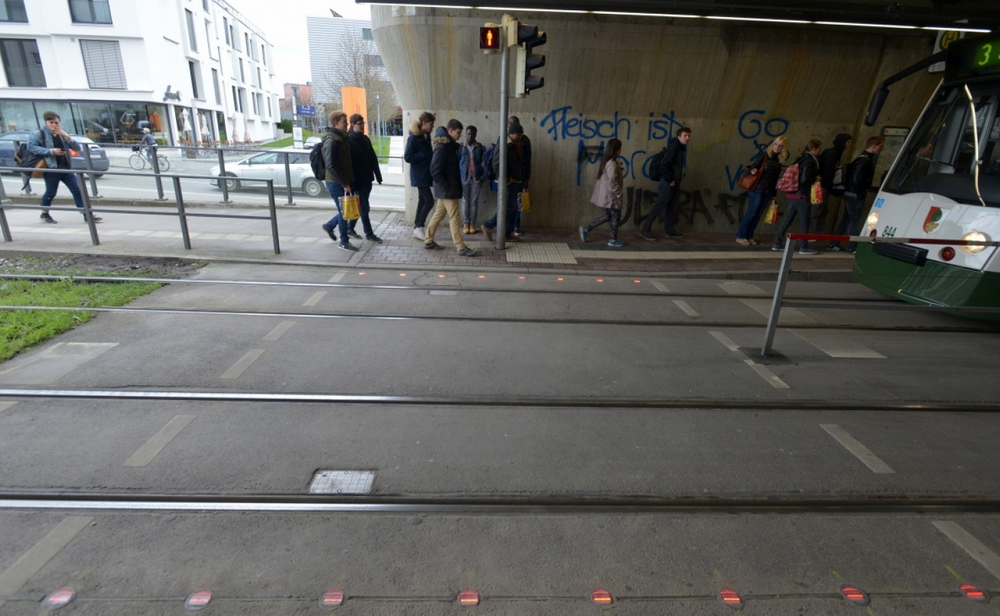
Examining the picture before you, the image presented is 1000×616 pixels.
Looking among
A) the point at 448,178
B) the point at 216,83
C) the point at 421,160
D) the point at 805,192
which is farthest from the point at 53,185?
the point at 216,83

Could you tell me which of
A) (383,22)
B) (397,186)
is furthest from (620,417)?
(397,186)

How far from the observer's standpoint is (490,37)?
7469 millimetres

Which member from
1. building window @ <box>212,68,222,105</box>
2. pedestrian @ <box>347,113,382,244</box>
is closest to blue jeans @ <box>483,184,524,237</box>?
pedestrian @ <box>347,113,382,244</box>

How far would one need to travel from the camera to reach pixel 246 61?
54281 mm

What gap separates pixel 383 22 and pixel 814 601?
990 cm

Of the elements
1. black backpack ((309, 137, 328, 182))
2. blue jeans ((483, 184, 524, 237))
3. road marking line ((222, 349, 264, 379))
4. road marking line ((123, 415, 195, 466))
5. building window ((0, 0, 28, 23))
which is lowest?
road marking line ((123, 415, 195, 466))

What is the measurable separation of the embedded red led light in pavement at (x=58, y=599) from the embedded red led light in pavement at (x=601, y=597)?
7.44ft

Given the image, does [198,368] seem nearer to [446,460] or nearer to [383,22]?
[446,460]

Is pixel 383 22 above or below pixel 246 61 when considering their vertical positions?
below

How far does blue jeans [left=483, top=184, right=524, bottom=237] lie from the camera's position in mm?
9336

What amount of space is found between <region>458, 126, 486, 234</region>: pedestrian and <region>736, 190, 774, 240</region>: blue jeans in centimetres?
489

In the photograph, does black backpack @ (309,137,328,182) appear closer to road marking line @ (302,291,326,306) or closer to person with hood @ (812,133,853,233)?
road marking line @ (302,291,326,306)

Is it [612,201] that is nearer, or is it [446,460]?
[446,460]

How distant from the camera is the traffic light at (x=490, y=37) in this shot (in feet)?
24.4
